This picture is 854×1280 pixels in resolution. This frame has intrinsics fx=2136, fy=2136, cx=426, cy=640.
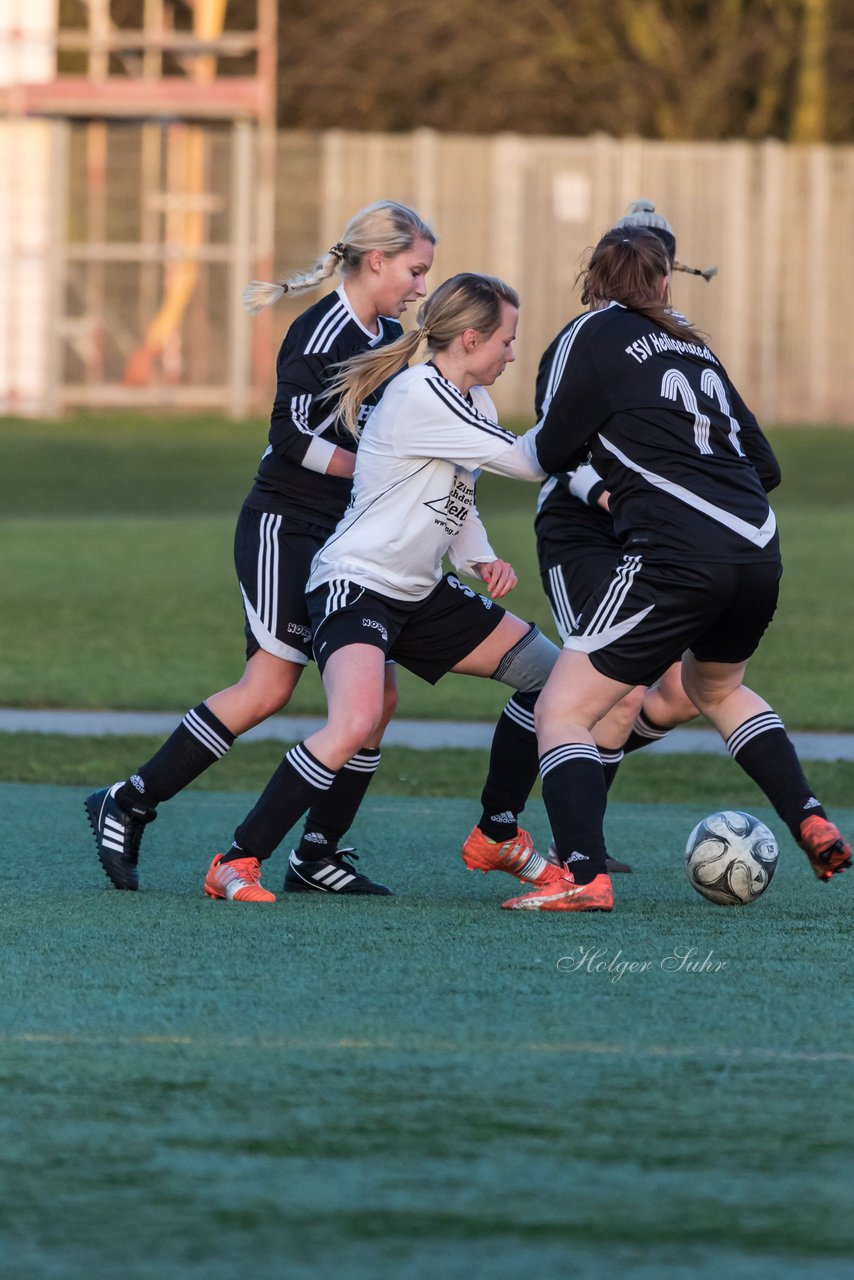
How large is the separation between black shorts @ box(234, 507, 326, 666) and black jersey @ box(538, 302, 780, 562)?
31.4 inches

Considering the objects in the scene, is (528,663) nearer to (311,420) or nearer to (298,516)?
(298,516)

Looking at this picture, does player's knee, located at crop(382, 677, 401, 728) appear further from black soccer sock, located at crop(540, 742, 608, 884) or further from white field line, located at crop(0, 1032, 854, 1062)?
white field line, located at crop(0, 1032, 854, 1062)

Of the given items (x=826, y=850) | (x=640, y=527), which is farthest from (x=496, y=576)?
A: (x=826, y=850)

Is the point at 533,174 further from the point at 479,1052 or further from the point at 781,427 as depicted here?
the point at 479,1052

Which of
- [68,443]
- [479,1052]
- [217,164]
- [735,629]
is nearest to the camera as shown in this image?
[479,1052]

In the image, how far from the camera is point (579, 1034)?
4.27 metres

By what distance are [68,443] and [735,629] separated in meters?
21.6

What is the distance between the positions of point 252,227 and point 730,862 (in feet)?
78.8

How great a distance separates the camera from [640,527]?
18.0 ft

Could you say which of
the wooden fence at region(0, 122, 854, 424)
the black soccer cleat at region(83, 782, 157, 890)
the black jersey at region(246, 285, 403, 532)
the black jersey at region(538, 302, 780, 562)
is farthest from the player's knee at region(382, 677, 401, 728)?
the wooden fence at region(0, 122, 854, 424)

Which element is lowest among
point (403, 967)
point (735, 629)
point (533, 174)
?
point (403, 967)

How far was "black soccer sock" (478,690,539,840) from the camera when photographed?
6.10 m

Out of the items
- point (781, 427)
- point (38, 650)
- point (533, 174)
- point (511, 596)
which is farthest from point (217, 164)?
point (38, 650)

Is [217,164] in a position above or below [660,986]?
above
